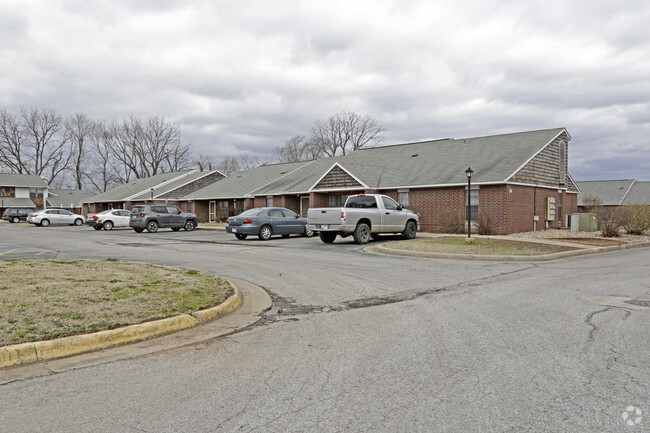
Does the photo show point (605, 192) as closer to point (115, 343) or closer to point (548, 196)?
point (548, 196)

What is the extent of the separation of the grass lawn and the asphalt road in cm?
658

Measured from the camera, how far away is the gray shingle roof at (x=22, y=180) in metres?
68.3

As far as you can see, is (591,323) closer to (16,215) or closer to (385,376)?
(385,376)

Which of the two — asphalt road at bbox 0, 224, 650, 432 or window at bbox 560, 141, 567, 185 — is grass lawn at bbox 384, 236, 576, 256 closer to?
asphalt road at bbox 0, 224, 650, 432

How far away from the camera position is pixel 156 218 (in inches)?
1171

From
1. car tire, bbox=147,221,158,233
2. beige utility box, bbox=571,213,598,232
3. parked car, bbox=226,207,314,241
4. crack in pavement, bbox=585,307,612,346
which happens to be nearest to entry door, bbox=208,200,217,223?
car tire, bbox=147,221,158,233

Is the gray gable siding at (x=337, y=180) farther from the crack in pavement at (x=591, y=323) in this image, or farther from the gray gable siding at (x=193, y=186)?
the gray gable siding at (x=193, y=186)

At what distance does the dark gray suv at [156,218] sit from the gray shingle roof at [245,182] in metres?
7.43

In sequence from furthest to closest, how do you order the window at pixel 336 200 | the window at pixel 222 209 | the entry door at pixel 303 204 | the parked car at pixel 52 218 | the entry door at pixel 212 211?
the entry door at pixel 212 211, the window at pixel 222 209, the parked car at pixel 52 218, the entry door at pixel 303 204, the window at pixel 336 200

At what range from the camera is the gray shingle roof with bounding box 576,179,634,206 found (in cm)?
5725

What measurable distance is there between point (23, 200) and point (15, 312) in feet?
246

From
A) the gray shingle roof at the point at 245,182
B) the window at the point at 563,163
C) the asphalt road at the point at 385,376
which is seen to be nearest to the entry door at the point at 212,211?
the gray shingle roof at the point at 245,182

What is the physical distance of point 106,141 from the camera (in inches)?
2980

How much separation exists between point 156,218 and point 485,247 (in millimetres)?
20965
